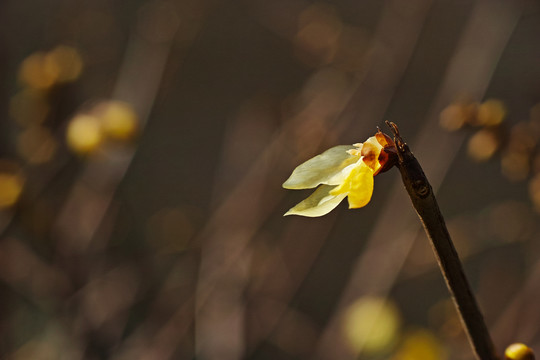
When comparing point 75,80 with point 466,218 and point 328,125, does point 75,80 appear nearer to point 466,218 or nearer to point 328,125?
point 328,125

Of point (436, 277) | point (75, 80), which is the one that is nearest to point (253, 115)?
point (75, 80)

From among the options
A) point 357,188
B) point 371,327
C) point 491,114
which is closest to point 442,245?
point 357,188

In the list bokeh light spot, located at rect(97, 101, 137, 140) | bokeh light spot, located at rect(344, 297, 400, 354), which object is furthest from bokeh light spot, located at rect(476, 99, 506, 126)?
bokeh light spot, located at rect(97, 101, 137, 140)

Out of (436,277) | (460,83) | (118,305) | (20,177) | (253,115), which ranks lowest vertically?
(118,305)

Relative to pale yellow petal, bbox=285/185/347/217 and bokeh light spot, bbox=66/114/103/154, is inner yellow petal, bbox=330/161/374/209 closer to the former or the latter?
pale yellow petal, bbox=285/185/347/217

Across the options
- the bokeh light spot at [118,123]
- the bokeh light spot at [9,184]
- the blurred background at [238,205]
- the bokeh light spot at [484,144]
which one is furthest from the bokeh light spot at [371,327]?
the bokeh light spot at [9,184]

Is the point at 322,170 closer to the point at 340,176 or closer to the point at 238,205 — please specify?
the point at 340,176
